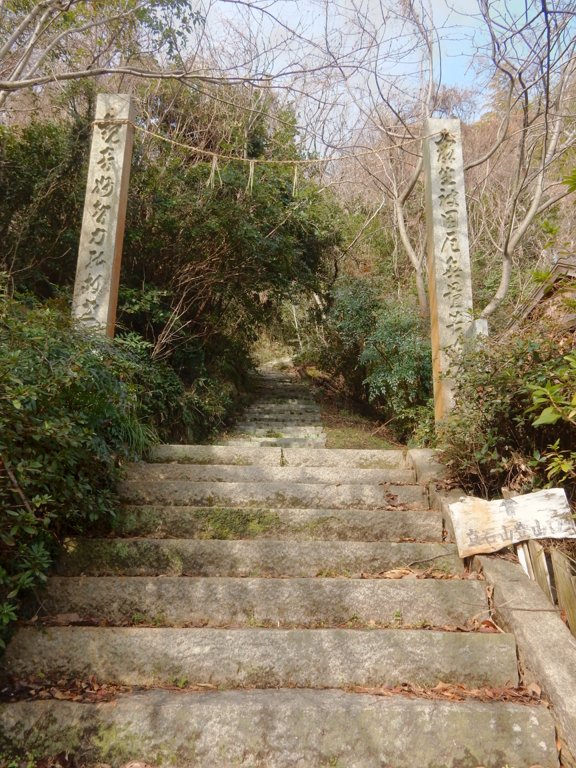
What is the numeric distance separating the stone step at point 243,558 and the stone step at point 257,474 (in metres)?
0.91

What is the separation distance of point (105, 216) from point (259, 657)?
15.0 ft

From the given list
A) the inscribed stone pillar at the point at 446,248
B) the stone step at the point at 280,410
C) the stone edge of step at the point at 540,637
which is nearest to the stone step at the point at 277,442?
the stone step at the point at 280,410

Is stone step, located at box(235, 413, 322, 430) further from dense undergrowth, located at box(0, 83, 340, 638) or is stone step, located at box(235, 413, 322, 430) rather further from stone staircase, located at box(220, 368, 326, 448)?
dense undergrowth, located at box(0, 83, 340, 638)

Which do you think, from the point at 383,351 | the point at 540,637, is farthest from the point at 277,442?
the point at 540,637

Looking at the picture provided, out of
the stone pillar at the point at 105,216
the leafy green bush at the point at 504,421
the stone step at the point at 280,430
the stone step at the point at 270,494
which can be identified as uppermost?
the stone pillar at the point at 105,216

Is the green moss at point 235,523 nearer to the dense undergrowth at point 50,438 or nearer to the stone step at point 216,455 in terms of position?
the dense undergrowth at point 50,438

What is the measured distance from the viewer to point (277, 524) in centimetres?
365

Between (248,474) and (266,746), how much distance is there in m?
2.25

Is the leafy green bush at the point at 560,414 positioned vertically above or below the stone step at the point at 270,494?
above

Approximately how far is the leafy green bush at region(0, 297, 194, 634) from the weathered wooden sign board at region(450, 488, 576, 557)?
2203 mm

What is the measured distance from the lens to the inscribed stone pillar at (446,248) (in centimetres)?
534

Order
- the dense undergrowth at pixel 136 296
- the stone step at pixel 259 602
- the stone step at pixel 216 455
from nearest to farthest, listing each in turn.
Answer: the dense undergrowth at pixel 136 296
the stone step at pixel 259 602
the stone step at pixel 216 455

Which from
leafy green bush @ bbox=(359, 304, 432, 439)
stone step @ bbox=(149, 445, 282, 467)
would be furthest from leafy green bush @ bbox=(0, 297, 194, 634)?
leafy green bush @ bbox=(359, 304, 432, 439)

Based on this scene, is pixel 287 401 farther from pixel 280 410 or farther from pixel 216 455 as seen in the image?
pixel 216 455
